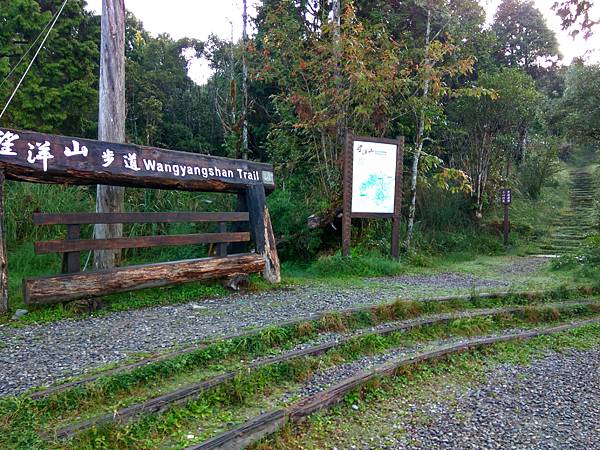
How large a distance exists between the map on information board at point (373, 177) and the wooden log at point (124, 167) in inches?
94.5

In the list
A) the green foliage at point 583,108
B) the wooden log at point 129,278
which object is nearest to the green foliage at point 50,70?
the wooden log at point 129,278

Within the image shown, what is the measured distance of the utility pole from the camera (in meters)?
7.31

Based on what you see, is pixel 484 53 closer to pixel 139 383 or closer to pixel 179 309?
pixel 179 309

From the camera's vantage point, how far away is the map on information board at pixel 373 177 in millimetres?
9734

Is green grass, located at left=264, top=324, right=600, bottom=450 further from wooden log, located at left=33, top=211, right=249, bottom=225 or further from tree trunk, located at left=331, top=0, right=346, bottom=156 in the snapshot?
tree trunk, located at left=331, top=0, right=346, bottom=156

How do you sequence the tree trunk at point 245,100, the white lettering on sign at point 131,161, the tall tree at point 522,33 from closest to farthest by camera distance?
1. the white lettering on sign at point 131,161
2. the tree trunk at point 245,100
3. the tall tree at point 522,33

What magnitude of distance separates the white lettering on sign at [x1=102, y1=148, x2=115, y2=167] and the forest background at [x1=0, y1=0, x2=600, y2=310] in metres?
3.12

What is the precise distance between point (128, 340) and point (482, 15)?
43.9 ft

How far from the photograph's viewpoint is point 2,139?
5.13m

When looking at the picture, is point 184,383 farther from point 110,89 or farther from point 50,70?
point 50,70

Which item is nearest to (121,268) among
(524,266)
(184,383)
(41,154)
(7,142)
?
(41,154)

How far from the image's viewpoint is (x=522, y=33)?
77.6 ft

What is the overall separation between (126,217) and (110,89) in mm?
2335

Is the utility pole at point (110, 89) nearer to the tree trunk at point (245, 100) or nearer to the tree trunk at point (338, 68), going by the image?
the tree trunk at point (338, 68)
